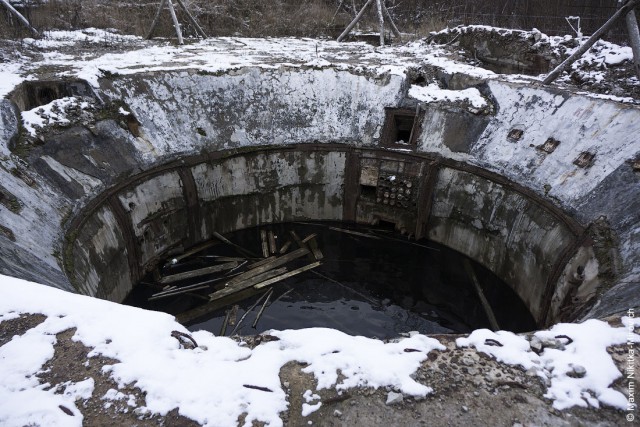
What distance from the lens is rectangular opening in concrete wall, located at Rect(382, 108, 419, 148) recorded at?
11.7m

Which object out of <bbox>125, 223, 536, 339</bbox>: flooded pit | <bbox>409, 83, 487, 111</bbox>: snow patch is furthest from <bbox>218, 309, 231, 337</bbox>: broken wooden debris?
<bbox>409, 83, 487, 111</bbox>: snow patch

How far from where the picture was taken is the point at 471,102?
37.2 ft

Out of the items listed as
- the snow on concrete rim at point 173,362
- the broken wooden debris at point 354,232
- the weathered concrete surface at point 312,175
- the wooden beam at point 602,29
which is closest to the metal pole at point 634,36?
the wooden beam at point 602,29

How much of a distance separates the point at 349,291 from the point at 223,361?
21.1 ft

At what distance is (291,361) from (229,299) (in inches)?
234

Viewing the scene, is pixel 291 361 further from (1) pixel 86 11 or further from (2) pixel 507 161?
(1) pixel 86 11

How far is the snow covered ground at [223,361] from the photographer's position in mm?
3576

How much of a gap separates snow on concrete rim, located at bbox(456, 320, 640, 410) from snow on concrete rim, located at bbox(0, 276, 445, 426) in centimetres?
70

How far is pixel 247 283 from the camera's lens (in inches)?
399

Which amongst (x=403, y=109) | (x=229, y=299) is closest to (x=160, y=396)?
(x=229, y=299)

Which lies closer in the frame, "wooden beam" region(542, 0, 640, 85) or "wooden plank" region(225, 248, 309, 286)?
"wooden beam" region(542, 0, 640, 85)

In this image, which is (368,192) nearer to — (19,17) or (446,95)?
(446,95)

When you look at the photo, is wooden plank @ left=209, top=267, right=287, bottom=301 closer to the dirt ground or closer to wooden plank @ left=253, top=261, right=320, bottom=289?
wooden plank @ left=253, top=261, right=320, bottom=289

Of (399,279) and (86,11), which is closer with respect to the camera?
(399,279)
